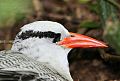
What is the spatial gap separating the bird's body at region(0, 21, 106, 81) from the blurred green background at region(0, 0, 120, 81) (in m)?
0.50

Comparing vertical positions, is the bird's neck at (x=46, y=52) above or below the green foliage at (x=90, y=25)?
above

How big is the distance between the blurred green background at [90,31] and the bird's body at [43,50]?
50cm

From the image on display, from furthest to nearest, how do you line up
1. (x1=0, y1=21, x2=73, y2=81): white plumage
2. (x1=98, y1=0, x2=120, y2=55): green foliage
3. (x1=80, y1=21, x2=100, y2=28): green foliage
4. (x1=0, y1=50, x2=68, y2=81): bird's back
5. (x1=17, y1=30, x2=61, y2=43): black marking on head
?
(x1=80, y1=21, x2=100, y2=28): green foliage
(x1=98, y1=0, x2=120, y2=55): green foliage
(x1=17, y1=30, x2=61, y2=43): black marking on head
(x1=0, y1=21, x2=73, y2=81): white plumage
(x1=0, y1=50, x2=68, y2=81): bird's back

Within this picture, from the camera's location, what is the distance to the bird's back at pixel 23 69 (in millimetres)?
3805

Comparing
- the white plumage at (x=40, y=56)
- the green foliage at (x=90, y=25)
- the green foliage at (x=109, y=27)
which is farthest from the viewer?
the green foliage at (x=90, y=25)

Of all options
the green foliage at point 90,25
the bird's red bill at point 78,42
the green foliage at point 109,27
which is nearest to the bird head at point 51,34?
the bird's red bill at point 78,42

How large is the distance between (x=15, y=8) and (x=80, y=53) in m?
3.39

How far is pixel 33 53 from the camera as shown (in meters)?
4.48

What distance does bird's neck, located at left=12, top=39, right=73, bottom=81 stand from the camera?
175 inches

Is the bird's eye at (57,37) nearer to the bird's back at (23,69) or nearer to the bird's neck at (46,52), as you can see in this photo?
the bird's neck at (46,52)

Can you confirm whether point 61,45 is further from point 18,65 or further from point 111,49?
point 111,49

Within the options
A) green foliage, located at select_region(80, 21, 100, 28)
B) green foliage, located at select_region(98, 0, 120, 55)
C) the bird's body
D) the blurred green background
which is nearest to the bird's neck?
the bird's body

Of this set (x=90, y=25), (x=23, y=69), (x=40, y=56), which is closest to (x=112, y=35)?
(x=90, y=25)

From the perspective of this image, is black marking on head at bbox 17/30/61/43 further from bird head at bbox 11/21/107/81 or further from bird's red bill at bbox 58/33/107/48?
bird's red bill at bbox 58/33/107/48
